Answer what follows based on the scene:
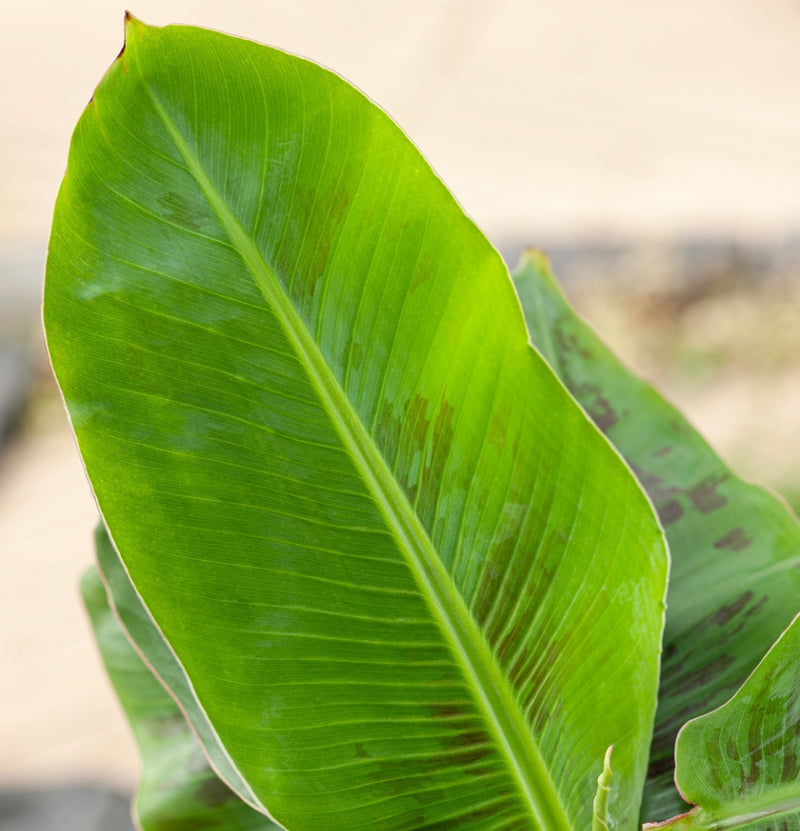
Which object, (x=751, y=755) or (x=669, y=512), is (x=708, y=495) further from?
(x=751, y=755)

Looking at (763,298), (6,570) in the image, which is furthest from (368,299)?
(763,298)

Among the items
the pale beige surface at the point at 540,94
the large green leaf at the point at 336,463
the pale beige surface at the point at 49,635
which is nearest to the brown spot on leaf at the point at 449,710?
the large green leaf at the point at 336,463

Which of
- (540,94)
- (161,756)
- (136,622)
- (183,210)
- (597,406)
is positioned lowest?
(161,756)

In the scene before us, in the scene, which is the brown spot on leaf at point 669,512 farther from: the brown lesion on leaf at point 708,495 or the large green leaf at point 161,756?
the large green leaf at point 161,756

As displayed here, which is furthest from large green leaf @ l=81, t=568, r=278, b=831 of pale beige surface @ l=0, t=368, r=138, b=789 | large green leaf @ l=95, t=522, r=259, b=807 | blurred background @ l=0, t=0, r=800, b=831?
pale beige surface @ l=0, t=368, r=138, b=789

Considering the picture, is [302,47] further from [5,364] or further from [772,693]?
[772,693]

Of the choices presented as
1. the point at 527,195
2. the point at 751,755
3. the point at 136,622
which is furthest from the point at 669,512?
the point at 527,195
